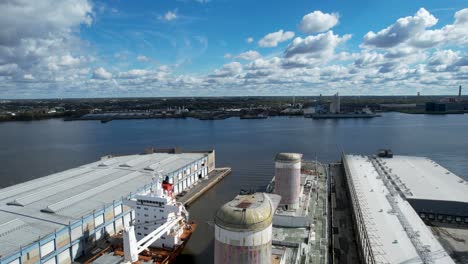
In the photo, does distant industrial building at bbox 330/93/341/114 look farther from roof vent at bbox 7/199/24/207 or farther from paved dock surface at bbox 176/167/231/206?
roof vent at bbox 7/199/24/207

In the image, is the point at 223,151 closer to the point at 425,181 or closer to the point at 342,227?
the point at 425,181

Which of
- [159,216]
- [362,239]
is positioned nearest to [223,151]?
[159,216]

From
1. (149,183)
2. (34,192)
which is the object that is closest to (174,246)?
(149,183)

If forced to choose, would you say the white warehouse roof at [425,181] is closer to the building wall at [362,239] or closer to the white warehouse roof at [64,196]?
the building wall at [362,239]

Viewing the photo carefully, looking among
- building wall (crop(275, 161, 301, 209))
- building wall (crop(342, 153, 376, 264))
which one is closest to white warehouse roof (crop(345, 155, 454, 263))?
building wall (crop(342, 153, 376, 264))

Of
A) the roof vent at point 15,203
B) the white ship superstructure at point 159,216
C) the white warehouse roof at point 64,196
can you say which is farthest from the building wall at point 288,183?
the roof vent at point 15,203

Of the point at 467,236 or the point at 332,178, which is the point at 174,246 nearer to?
the point at 467,236
